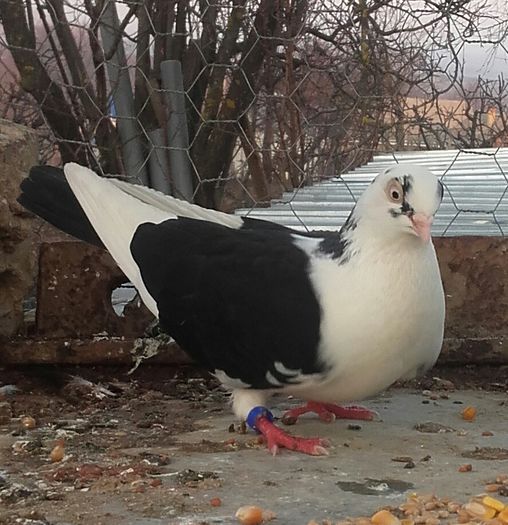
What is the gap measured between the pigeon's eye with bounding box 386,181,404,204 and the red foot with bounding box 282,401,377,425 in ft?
1.36

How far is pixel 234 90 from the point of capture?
226 cm

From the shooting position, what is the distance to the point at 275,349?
4.42 feet

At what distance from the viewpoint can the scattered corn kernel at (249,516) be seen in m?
1.01

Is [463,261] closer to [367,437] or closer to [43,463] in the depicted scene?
[367,437]

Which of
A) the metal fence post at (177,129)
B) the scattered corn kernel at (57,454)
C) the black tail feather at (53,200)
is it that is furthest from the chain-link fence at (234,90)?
the scattered corn kernel at (57,454)

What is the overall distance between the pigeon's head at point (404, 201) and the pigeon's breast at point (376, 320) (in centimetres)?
6

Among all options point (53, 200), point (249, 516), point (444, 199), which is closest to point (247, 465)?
point (249, 516)

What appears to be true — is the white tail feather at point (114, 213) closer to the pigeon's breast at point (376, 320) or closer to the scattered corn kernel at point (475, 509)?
the pigeon's breast at point (376, 320)

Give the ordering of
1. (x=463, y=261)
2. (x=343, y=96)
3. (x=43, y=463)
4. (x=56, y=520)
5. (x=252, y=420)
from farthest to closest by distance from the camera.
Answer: (x=343, y=96)
(x=463, y=261)
(x=252, y=420)
(x=43, y=463)
(x=56, y=520)

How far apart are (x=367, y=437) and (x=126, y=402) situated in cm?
49

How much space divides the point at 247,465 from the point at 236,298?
26 centimetres

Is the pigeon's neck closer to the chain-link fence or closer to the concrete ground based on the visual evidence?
the concrete ground

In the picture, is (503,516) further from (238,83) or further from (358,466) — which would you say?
(238,83)

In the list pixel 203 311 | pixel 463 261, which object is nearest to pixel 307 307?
pixel 203 311
